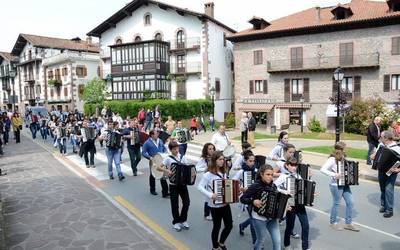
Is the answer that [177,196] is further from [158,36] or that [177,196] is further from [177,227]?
[158,36]

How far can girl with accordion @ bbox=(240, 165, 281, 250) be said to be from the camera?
561 centimetres

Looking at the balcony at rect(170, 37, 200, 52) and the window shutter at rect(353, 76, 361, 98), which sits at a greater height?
the balcony at rect(170, 37, 200, 52)

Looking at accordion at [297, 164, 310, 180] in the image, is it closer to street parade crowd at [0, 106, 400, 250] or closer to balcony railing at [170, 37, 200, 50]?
street parade crowd at [0, 106, 400, 250]

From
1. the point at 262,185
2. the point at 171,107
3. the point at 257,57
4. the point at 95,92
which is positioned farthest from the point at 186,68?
the point at 262,185

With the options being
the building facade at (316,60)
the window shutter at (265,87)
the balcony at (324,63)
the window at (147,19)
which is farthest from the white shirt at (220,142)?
the window at (147,19)

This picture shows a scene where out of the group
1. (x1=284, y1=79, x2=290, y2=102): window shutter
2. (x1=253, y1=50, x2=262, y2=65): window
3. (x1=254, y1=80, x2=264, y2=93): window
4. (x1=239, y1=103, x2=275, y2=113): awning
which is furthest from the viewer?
(x1=254, y1=80, x2=264, y2=93): window

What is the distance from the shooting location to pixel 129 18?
4684 cm

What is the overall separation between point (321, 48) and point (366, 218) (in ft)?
95.3

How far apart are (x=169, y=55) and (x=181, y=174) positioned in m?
38.4

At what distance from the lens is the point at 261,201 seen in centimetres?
558

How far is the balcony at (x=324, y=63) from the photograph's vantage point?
3275 cm

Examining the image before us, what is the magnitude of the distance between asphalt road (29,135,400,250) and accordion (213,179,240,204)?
1.35m

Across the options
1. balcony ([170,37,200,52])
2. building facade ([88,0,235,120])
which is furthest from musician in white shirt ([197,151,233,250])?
balcony ([170,37,200,52])

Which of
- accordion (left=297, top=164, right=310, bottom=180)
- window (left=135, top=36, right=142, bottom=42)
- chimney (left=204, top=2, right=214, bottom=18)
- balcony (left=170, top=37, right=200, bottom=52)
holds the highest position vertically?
chimney (left=204, top=2, right=214, bottom=18)
